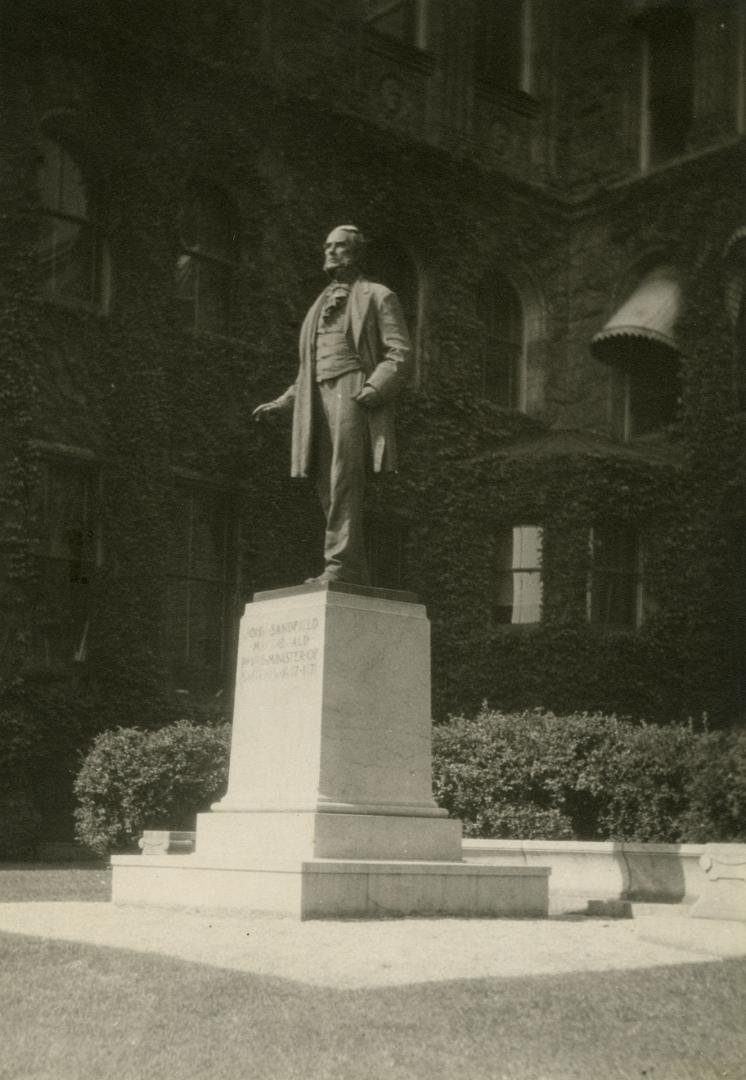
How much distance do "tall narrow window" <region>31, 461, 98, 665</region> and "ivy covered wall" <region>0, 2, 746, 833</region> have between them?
150mm

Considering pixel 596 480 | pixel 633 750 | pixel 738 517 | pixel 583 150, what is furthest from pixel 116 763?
pixel 583 150

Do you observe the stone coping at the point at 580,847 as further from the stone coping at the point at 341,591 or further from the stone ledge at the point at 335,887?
the stone coping at the point at 341,591

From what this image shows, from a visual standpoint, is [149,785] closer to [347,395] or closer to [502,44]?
[347,395]

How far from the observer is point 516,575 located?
25281mm

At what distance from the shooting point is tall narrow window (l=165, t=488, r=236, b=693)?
21875 mm

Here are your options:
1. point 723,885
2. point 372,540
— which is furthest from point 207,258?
point 723,885

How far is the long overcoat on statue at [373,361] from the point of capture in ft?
38.8

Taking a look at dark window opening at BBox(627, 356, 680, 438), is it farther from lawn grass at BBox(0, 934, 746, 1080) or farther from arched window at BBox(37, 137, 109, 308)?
lawn grass at BBox(0, 934, 746, 1080)

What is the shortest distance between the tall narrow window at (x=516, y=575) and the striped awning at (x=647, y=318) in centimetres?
403

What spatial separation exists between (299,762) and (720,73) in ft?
64.1

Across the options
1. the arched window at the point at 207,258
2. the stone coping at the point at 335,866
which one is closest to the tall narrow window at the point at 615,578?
the arched window at the point at 207,258

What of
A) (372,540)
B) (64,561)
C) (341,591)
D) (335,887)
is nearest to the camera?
(335,887)

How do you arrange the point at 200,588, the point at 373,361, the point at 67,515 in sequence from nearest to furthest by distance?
the point at 373,361, the point at 67,515, the point at 200,588

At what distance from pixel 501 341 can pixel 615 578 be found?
203 inches
